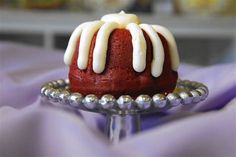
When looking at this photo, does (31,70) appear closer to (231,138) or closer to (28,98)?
(28,98)

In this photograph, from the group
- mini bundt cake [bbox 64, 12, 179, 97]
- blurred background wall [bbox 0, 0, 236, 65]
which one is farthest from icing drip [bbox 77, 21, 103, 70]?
blurred background wall [bbox 0, 0, 236, 65]

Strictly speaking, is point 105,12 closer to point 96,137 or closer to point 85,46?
point 85,46

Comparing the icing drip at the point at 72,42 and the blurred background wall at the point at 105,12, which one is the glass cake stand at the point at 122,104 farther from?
the blurred background wall at the point at 105,12

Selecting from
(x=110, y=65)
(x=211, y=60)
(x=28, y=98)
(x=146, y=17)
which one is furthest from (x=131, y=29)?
(x=211, y=60)

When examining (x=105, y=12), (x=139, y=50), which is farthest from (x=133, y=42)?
(x=105, y=12)

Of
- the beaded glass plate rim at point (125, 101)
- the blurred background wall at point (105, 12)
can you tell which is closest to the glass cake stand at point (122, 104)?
the beaded glass plate rim at point (125, 101)

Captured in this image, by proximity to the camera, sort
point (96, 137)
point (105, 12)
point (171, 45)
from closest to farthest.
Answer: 1. point (96, 137)
2. point (171, 45)
3. point (105, 12)
